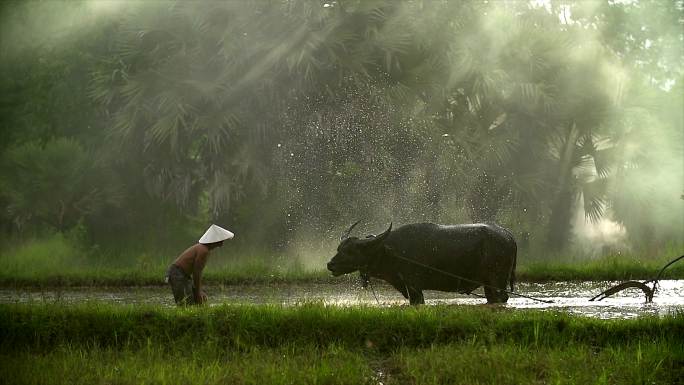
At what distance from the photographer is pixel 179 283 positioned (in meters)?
9.77

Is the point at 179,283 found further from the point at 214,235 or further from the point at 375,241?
the point at 375,241

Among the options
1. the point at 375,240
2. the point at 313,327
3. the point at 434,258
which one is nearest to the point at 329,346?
the point at 313,327

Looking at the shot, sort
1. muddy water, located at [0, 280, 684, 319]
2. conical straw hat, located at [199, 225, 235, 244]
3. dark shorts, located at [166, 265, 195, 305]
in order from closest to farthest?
conical straw hat, located at [199, 225, 235, 244]
dark shorts, located at [166, 265, 195, 305]
muddy water, located at [0, 280, 684, 319]

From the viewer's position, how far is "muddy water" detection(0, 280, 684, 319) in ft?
33.3

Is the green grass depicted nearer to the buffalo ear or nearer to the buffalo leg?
the buffalo ear

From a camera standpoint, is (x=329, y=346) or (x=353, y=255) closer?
(x=329, y=346)

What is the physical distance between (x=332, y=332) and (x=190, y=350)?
1.21m

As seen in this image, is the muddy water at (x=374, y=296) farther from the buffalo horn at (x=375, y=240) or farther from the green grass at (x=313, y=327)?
the green grass at (x=313, y=327)

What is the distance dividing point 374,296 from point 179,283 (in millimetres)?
2810

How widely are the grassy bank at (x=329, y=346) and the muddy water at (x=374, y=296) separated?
1.28 meters

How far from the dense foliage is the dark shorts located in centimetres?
851

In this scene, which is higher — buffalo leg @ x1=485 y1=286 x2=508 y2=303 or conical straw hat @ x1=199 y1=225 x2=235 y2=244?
conical straw hat @ x1=199 y1=225 x2=235 y2=244

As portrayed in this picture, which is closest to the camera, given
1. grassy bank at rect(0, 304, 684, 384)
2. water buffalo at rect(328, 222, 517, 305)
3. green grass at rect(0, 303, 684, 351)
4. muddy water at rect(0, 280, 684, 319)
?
grassy bank at rect(0, 304, 684, 384)

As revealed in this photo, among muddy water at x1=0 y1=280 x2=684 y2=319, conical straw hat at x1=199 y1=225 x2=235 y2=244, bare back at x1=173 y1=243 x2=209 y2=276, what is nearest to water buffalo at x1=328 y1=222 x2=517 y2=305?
muddy water at x1=0 y1=280 x2=684 y2=319
